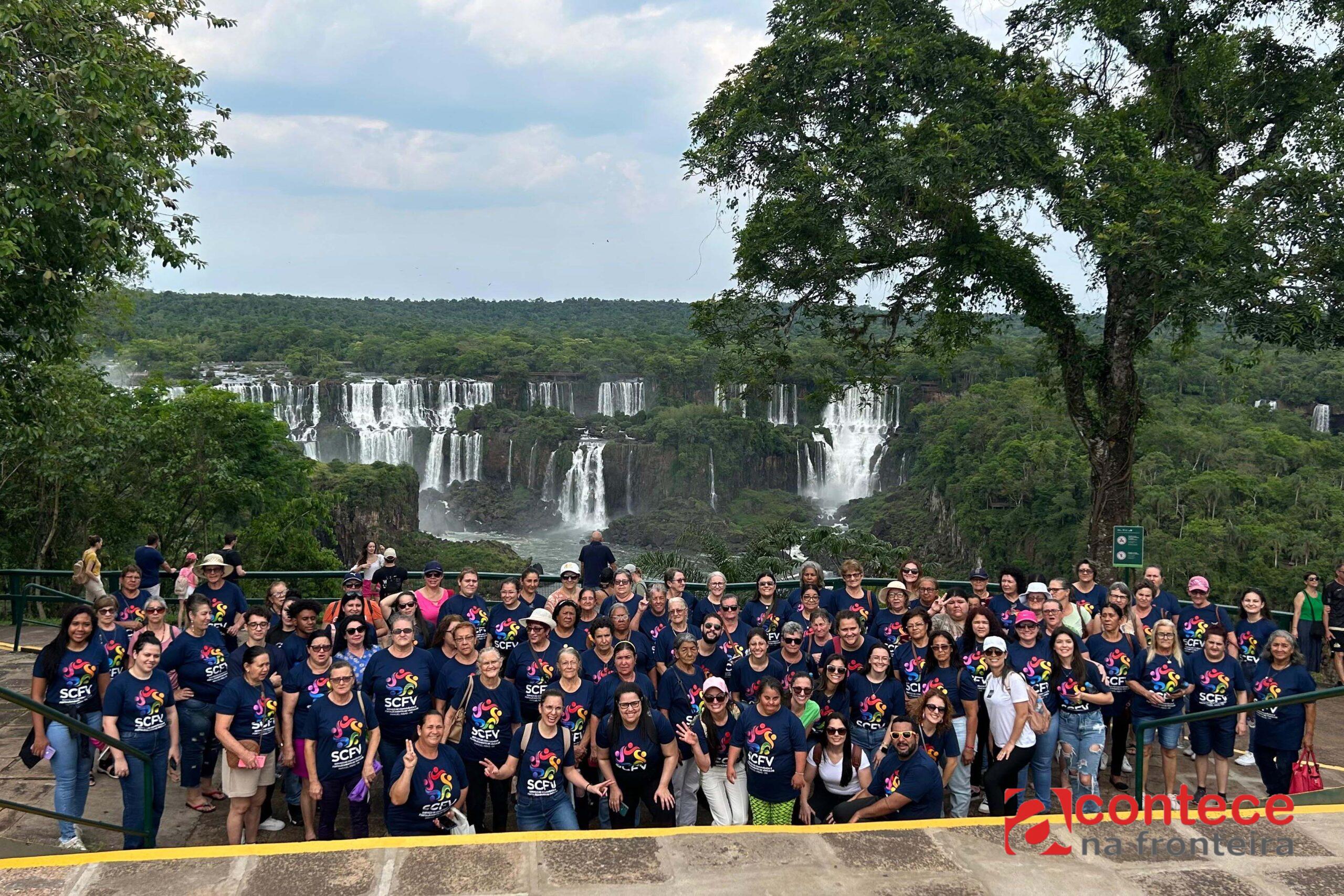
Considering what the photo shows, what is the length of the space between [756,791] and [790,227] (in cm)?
881

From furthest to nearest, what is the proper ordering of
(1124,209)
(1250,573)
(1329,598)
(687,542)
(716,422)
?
(716,422) < (687,542) < (1250,573) < (1124,209) < (1329,598)

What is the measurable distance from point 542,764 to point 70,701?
2921mm

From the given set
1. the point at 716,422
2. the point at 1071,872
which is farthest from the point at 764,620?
the point at 716,422

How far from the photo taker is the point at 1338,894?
4.91 m

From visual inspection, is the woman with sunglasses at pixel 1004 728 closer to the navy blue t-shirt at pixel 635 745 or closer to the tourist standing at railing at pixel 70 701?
the navy blue t-shirt at pixel 635 745

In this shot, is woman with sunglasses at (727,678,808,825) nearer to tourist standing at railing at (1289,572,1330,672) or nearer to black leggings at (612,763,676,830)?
black leggings at (612,763,676,830)

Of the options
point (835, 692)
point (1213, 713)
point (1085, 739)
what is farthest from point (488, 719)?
point (1213, 713)

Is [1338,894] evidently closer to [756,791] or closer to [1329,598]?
[756,791]

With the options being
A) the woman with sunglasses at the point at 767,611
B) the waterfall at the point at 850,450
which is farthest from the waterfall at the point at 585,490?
the woman with sunglasses at the point at 767,611

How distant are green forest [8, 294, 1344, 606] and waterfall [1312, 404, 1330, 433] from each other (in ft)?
1.56

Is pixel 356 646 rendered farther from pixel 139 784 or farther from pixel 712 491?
pixel 712 491

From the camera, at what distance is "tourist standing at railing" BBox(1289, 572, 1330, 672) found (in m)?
9.70

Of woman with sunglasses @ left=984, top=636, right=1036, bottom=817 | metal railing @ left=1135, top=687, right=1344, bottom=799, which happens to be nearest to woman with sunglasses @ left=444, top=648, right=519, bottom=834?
woman with sunglasses @ left=984, top=636, right=1036, bottom=817

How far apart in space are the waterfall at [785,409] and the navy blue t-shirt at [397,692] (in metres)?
66.9
